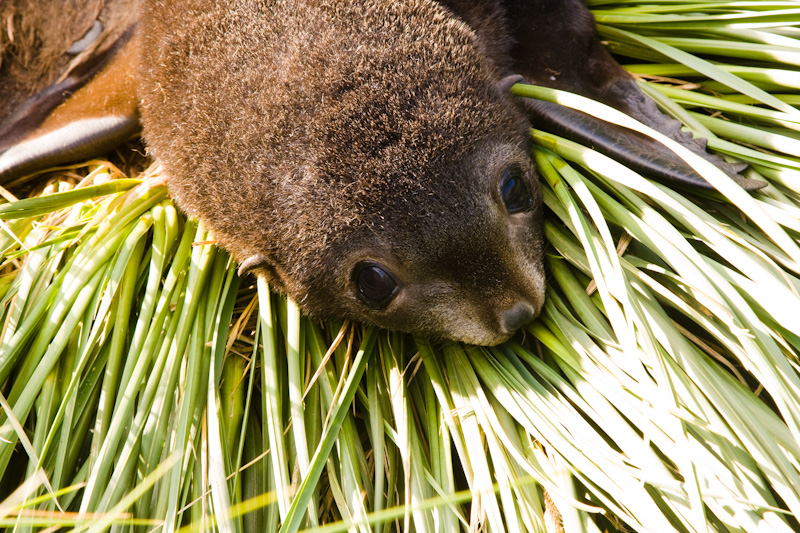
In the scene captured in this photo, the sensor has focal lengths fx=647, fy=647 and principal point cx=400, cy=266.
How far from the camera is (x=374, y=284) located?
253 centimetres

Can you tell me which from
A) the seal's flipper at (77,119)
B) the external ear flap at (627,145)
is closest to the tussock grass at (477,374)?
the external ear flap at (627,145)

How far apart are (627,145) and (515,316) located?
0.83m

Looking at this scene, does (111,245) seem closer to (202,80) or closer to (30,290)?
(30,290)

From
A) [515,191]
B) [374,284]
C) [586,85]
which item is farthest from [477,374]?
[586,85]

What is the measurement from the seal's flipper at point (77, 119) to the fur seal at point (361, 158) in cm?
73

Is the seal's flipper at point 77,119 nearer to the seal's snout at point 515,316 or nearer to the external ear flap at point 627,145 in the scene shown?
the external ear flap at point 627,145

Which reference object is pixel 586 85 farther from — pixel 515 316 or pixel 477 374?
pixel 477 374

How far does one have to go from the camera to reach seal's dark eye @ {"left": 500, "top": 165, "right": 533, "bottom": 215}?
8.36ft

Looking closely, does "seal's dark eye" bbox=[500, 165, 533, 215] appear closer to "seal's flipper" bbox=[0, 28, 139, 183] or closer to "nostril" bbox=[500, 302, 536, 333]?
"nostril" bbox=[500, 302, 536, 333]

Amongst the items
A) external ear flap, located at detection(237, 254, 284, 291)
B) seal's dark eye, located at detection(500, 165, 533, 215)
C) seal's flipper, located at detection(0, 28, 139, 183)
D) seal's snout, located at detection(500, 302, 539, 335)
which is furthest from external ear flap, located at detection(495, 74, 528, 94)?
seal's flipper, located at detection(0, 28, 139, 183)

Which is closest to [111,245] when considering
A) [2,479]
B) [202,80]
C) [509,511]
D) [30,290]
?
[30,290]

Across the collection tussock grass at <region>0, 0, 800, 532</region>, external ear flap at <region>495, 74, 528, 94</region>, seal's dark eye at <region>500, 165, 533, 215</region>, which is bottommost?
tussock grass at <region>0, 0, 800, 532</region>

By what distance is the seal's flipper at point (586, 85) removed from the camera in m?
2.52

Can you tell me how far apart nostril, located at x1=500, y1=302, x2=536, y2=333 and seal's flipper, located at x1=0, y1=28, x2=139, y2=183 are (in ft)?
7.54
